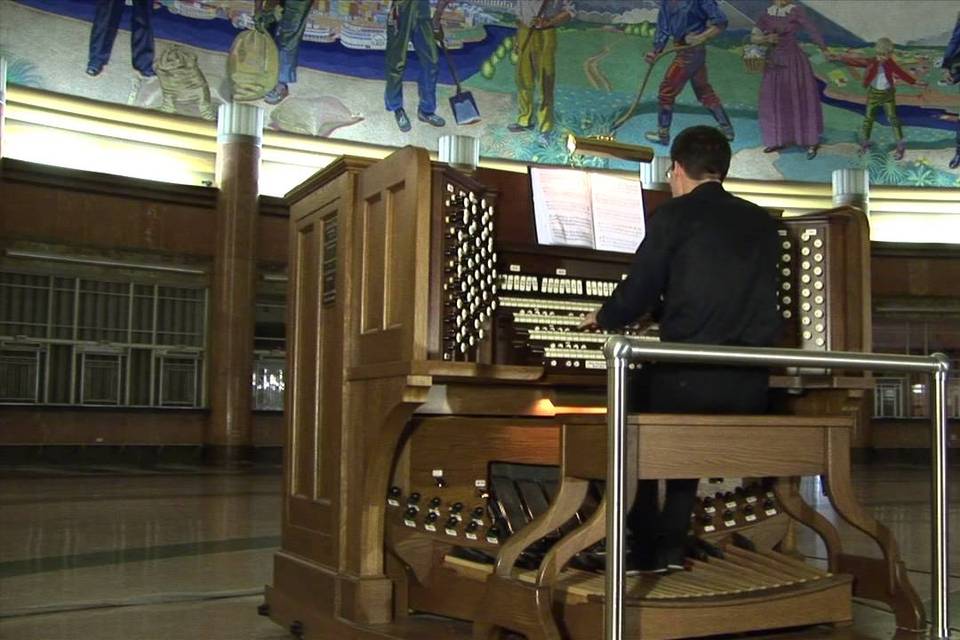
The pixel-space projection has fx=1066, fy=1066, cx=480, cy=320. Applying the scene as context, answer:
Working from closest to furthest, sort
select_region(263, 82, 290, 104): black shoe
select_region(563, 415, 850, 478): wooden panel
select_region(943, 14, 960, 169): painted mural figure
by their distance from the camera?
select_region(563, 415, 850, 478): wooden panel < select_region(263, 82, 290, 104): black shoe < select_region(943, 14, 960, 169): painted mural figure

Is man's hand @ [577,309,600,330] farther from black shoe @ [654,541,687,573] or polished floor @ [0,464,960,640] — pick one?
polished floor @ [0,464,960,640]

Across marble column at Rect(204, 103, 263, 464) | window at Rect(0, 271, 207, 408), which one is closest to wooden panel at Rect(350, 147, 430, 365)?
marble column at Rect(204, 103, 263, 464)

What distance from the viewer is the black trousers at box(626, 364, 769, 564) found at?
3.11m

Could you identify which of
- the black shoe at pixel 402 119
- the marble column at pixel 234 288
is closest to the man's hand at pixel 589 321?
the marble column at pixel 234 288

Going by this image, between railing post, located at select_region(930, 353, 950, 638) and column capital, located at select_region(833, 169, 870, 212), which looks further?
column capital, located at select_region(833, 169, 870, 212)

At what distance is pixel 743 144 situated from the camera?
20656 mm

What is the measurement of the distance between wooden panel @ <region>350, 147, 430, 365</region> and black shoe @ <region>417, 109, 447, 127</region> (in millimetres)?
14937

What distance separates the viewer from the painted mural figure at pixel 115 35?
15.7 metres

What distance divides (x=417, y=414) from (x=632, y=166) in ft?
55.7

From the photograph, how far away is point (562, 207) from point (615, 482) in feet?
6.41

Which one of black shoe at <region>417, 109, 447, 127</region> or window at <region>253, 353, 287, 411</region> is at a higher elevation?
black shoe at <region>417, 109, 447, 127</region>

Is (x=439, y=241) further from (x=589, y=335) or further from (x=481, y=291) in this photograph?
(x=589, y=335)

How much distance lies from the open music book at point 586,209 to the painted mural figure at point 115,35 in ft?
44.2

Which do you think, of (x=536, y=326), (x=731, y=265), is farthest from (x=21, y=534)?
(x=731, y=265)
